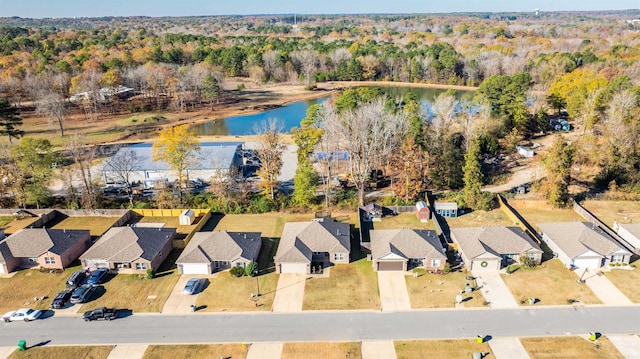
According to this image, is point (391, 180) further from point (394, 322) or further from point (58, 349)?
point (58, 349)

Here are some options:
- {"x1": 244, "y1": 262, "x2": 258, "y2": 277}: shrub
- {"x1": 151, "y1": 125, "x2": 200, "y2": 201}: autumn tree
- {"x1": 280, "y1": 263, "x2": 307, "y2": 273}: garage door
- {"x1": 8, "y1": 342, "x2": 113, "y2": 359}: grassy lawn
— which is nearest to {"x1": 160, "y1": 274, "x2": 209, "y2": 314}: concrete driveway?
{"x1": 244, "y1": 262, "x2": 258, "y2": 277}: shrub

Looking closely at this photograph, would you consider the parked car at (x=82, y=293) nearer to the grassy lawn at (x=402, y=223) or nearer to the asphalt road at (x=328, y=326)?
the asphalt road at (x=328, y=326)

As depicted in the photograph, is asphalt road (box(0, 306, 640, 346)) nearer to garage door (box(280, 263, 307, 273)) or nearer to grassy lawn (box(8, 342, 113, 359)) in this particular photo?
grassy lawn (box(8, 342, 113, 359))

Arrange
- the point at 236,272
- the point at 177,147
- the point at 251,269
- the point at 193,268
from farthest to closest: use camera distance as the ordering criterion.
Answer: the point at 177,147
the point at 193,268
the point at 236,272
the point at 251,269

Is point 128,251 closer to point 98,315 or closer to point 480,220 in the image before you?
point 98,315

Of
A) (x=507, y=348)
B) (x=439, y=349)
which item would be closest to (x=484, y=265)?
(x=507, y=348)

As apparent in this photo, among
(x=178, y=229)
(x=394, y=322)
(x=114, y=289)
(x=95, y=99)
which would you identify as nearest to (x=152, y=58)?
(x=95, y=99)

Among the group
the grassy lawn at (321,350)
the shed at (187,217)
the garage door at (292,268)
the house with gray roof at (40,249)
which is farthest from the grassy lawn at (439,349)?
the house with gray roof at (40,249)
